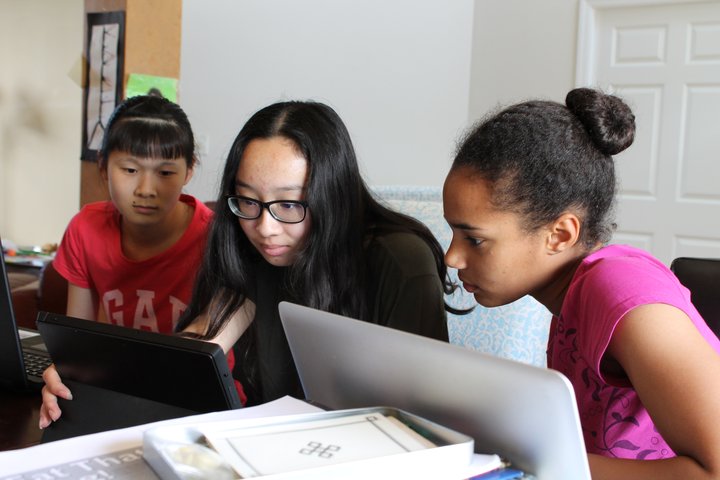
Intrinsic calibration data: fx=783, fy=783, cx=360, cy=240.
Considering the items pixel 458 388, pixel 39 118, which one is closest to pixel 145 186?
pixel 458 388

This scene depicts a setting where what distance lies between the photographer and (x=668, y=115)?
145 inches

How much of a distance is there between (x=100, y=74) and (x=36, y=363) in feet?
7.03

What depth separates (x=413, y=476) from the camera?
53cm

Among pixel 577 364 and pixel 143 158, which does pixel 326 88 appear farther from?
pixel 577 364

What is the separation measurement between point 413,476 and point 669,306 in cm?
32

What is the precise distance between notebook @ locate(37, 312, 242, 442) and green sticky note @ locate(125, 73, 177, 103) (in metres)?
2.20

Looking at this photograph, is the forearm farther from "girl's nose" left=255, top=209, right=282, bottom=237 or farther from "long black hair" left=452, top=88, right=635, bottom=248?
"girl's nose" left=255, top=209, right=282, bottom=237

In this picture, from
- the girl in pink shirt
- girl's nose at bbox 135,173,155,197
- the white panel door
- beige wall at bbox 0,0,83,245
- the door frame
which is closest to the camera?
the girl in pink shirt

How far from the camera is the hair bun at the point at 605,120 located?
940 millimetres

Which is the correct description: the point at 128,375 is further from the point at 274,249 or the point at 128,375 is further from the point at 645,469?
the point at 645,469

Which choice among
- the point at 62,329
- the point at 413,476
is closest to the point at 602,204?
the point at 413,476

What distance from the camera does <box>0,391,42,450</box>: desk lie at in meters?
0.94

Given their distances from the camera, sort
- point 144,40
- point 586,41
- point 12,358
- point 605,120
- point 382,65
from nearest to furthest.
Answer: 1. point 605,120
2. point 12,358
3. point 144,40
4. point 586,41
5. point 382,65

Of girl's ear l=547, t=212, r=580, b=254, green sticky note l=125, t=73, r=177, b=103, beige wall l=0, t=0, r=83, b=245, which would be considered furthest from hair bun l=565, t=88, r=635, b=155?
beige wall l=0, t=0, r=83, b=245
